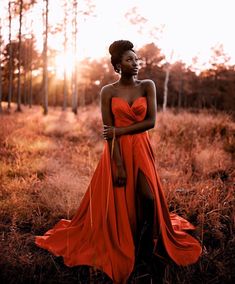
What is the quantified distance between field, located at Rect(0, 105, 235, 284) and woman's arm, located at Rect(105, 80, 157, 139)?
1.20 meters

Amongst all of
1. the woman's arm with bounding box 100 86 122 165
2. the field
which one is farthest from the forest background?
the woman's arm with bounding box 100 86 122 165

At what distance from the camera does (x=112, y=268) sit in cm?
280

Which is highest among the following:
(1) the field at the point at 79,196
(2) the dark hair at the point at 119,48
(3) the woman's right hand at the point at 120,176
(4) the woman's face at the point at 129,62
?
(2) the dark hair at the point at 119,48

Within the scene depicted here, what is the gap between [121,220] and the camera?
2943 mm

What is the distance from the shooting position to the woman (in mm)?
2807

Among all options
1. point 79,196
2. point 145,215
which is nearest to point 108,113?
point 145,215

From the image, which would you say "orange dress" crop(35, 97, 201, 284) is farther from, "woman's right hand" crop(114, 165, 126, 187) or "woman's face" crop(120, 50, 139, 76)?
"woman's face" crop(120, 50, 139, 76)

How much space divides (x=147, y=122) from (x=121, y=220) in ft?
3.08

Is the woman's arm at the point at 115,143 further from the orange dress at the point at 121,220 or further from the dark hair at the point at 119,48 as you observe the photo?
the dark hair at the point at 119,48

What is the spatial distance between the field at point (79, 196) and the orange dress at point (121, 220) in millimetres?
157

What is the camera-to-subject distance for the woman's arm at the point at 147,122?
280 cm

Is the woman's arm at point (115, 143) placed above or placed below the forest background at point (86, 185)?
above

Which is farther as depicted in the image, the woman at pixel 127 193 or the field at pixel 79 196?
the field at pixel 79 196

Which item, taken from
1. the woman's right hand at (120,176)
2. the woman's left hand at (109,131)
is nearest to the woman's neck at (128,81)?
the woman's left hand at (109,131)
